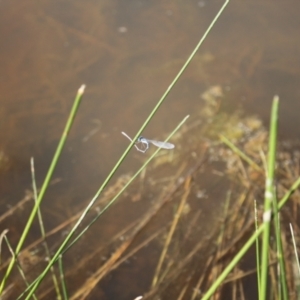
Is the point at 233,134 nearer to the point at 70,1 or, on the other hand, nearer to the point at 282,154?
the point at 282,154

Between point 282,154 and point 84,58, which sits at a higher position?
point 84,58

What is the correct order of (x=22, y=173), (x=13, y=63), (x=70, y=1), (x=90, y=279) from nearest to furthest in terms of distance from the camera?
(x=90, y=279), (x=22, y=173), (x=13, y=63), (x=70, y=1)

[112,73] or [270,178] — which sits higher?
[270,178]

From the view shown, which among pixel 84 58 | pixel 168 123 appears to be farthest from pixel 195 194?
pixel 84 58

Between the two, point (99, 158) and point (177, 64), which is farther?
point (177, 64)

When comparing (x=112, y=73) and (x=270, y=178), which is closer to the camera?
(x=270, y=178)

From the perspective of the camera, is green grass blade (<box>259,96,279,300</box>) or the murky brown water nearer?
green grass blade (<box>259,96,279,300</box>)

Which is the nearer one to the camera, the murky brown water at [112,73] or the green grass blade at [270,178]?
the green grass blade at [270,178]

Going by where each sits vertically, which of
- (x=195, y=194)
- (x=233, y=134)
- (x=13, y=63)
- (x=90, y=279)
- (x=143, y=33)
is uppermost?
(x=143, y=33)
